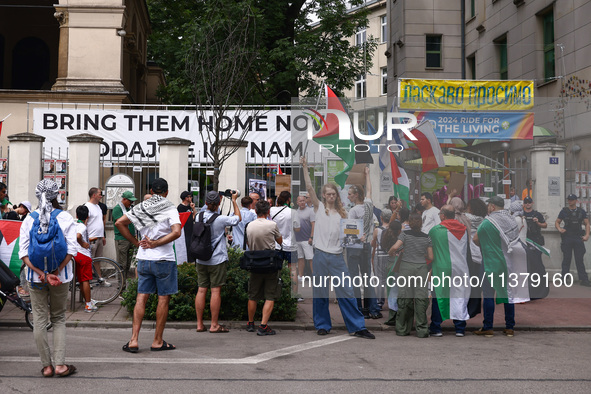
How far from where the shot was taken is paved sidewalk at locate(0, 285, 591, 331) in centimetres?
941

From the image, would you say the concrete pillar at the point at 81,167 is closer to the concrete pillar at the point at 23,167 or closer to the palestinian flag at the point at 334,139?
the concrete pillar at the point at 23,167

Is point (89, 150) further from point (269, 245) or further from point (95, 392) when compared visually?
point (95, 392)

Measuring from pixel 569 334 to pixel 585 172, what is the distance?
93.5 inches

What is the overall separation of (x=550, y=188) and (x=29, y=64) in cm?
2732

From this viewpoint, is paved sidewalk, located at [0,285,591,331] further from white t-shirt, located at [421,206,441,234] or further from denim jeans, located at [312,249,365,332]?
white t-shirt, located at [421,206,441,234]

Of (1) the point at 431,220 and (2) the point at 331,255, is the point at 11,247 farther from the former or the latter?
(1) the point at 431,220

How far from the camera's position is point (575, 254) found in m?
9.79

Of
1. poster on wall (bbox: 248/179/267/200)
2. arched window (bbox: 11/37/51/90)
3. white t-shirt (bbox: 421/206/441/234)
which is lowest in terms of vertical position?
white t-shirt (bbox: 421/206/441/234)

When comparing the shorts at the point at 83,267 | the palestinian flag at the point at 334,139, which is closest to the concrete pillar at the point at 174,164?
the shorts at the point at 83,267

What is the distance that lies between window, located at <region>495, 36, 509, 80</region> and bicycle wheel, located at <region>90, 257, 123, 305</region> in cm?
1255

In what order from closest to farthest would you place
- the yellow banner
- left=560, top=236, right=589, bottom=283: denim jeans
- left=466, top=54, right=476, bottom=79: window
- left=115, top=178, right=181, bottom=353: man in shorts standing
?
1. left=115, top=178, right=181, bottom=353: man in shorts standing
2. left=560, top=236, right=589, bottom=283: denim jeans
3. the yellow banner
4. left=466, top=54, right=476, bottom=79: window

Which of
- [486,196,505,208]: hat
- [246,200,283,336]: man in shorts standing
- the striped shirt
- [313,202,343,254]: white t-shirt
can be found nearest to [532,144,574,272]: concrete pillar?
[486,196,505,208]: hat

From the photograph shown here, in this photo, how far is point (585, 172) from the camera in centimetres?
1002

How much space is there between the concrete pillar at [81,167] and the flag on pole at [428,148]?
8661 millimetres
